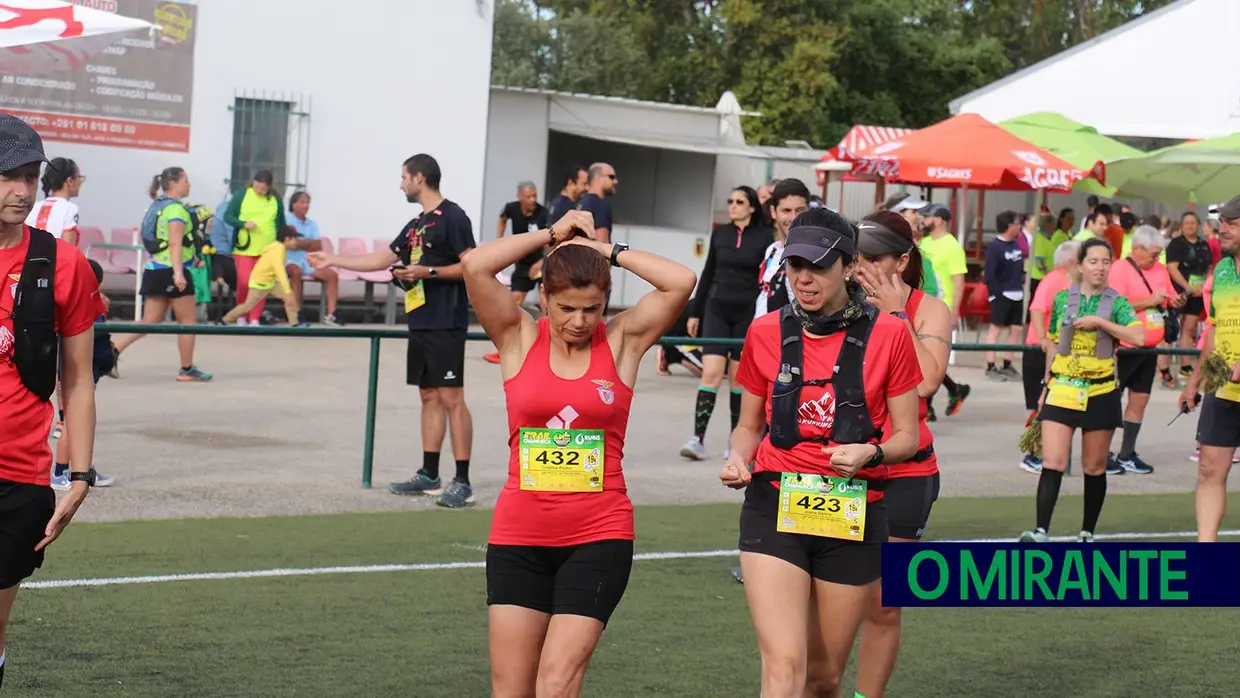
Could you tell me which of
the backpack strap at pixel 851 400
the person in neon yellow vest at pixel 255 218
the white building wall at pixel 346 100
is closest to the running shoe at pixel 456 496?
the backpack strap at pixel 851 400

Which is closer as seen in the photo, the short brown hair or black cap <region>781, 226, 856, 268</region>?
the short brown hair

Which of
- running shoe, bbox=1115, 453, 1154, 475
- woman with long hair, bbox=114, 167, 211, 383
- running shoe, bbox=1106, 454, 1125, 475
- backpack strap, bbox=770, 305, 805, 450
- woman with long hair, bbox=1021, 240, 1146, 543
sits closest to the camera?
backpack strap, bbox=770, 305, 805, 450

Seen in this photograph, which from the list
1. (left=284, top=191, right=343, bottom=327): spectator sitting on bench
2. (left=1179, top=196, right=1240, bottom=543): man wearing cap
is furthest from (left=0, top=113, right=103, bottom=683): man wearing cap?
(left=284, top=191, right=343, bottom=327): spectator sitting on bench

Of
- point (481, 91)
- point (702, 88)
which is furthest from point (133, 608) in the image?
point (702, 88)

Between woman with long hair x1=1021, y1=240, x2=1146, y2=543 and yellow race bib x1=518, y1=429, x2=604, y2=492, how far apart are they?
534cm

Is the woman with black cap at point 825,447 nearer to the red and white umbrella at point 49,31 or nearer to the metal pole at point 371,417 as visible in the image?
the metal pole at point 371,417

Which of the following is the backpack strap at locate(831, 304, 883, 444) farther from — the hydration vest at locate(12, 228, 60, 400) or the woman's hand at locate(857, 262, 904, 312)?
the hydration vest at locate(12, 228, 60, 400)

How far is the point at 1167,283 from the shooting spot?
1520 cm

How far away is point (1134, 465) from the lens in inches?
557

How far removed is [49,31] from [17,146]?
26.1 ft

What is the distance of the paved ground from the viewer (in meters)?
10.9

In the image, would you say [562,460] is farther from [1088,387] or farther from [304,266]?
[304,266]

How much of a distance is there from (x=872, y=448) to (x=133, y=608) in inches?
152

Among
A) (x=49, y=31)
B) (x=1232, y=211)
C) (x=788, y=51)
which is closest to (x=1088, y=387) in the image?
(x=1232, y=211)
